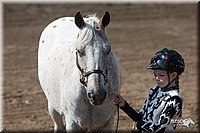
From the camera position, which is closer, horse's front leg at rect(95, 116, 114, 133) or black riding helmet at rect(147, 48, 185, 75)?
black riding helmet at rect(147, 48, 185, 75)

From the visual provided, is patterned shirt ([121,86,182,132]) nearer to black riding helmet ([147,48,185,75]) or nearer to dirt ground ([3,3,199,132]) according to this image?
black riding helmet ([147,48,185,75])

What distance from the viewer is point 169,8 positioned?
16500mm

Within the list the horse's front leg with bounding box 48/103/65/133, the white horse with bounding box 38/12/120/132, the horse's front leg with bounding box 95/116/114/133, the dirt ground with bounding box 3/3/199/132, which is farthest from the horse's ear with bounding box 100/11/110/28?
the horse's front leg with bounding box 48/103/65/133

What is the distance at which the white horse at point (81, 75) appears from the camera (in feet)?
13.2

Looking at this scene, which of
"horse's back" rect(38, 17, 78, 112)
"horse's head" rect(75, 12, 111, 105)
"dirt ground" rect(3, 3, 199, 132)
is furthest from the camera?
"dirt ground" rect(3, 3, 199, 132)

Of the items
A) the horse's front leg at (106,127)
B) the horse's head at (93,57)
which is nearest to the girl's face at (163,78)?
the horse's head at (93,57)

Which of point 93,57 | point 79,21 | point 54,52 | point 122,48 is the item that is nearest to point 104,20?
point 79,21

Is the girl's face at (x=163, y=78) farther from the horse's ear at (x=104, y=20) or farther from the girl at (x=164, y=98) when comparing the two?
the horse's ear at (x=104, y=20)

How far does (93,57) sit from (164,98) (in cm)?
67

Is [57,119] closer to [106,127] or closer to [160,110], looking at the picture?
[106,127]

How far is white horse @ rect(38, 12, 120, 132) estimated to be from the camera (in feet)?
13.2

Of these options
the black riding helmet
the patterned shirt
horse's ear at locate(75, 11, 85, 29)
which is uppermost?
horse's ear at locate(75, 11, 85, 29)

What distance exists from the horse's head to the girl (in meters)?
0.39

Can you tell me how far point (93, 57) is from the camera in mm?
4016
